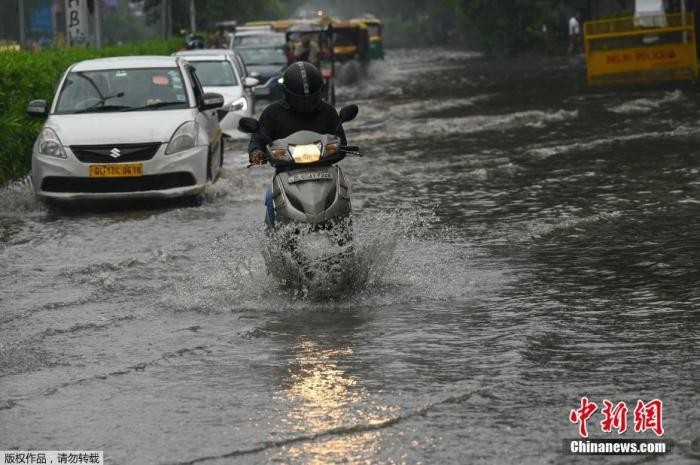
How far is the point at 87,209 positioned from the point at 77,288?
521cm

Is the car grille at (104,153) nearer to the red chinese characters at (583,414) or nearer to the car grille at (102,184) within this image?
the car grille at (102,184)

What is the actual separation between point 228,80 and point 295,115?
14.8 m

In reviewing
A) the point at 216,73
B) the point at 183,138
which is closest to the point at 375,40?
the point at 216,73

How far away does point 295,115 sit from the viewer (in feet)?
33.0

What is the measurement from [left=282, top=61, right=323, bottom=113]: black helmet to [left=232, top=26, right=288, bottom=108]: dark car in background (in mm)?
21430

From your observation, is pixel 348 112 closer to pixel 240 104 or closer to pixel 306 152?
pixel 306 152

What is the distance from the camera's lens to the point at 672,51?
33.2 meters

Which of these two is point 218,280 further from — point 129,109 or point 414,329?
point 129,109

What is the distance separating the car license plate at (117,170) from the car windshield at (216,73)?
30.7ft

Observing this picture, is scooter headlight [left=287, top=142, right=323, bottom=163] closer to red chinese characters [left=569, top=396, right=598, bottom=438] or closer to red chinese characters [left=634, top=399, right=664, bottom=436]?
red chinese characters [left=569, top=396, right=598, bottom=438]

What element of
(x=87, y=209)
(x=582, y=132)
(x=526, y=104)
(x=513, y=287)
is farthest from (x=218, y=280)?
(x=526, y=104)

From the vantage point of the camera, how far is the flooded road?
256 inches

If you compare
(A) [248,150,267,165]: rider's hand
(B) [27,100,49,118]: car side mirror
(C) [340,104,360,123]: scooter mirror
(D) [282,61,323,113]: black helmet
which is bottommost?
(A) [248,150,267,165]: rider's hand

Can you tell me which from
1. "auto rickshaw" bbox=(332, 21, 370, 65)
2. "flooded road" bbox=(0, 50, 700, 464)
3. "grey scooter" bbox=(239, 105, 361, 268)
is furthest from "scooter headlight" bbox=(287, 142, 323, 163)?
"auto rickshaw" bbox=(332, 21, 370, 65)
